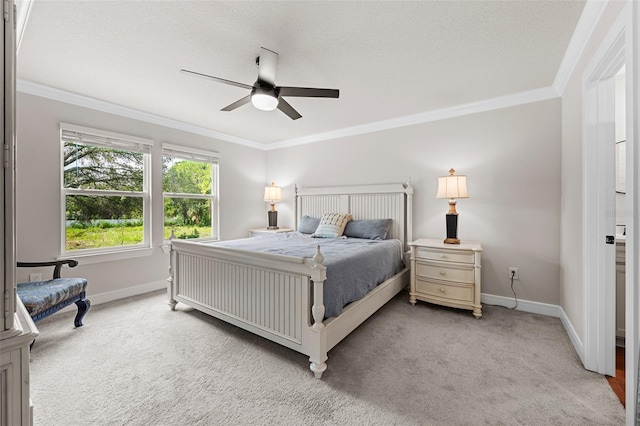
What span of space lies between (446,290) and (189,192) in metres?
3.85

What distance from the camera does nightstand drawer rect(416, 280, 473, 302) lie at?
9.30ft

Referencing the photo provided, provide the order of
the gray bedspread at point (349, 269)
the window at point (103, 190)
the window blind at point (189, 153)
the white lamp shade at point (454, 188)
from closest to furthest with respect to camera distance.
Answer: the gray bedspread at point (349, 269) < the white lamp shade at point (454, 188) < the window at point (103, 190) < the window blind at point (189, 153)

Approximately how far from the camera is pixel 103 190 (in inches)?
131

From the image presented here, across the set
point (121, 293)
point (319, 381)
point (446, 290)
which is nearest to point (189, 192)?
point (121, 293)

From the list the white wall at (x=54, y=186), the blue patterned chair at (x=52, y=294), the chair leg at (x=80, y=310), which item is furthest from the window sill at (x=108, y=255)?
the chair leg at (x=80, y=310)

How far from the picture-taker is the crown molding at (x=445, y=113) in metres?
2.89

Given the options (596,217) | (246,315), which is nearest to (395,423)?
(246,315)

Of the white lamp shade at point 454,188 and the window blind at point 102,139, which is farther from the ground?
the window blind at point 102,139

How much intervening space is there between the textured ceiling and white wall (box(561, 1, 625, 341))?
0.80 feet

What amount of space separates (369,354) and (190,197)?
3.46 m

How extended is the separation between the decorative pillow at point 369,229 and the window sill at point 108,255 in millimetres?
2775

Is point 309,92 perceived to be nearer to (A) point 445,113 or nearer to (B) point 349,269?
(B) point 349,269

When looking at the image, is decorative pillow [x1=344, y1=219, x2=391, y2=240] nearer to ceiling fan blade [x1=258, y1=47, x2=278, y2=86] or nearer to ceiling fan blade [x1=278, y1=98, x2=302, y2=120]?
ceiling fan blade [x1=278, y1=98, x2=302, y2=120]

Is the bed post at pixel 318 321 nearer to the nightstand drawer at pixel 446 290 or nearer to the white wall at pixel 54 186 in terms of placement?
the nightstand drawer at pixel 446 290
